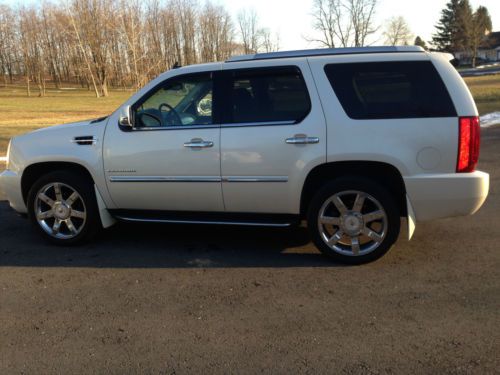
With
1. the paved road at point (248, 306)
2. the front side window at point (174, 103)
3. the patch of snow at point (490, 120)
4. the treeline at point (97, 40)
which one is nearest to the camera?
the paved road at point (248, 306)

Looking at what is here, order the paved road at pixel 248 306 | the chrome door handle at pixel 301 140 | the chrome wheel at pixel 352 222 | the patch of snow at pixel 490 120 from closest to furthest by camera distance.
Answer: the paved road at pixel 248 306
the chrome door handle at pixel 301 140
the chrome wheel at pixel 352 222
the patch of snow at pixel 490 120

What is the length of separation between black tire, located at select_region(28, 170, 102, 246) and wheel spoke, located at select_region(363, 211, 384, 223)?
2.74 metres

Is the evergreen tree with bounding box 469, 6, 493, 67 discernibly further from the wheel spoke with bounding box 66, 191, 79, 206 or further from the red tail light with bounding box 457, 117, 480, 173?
the wheel spoke with bounding box 66, 191, 79, 206

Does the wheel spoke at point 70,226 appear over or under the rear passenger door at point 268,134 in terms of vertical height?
under

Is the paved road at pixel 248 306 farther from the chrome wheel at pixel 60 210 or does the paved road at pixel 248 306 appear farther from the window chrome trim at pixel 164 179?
the window chrome trim at pixel 164 179

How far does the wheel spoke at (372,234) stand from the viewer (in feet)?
14.0

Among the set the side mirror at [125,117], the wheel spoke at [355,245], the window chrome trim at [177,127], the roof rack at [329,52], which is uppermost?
the roof rack at [329,52]

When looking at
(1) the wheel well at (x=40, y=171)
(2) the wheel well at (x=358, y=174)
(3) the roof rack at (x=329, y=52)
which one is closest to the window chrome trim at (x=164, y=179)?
(1) the wheel well at (x=40, y=171)

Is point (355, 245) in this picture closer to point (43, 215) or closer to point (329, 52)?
point (329, 52)

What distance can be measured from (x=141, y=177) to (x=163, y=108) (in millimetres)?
729

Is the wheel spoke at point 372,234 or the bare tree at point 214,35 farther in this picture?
the bare tree at point 214,35

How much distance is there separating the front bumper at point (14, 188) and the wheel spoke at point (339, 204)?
333cm

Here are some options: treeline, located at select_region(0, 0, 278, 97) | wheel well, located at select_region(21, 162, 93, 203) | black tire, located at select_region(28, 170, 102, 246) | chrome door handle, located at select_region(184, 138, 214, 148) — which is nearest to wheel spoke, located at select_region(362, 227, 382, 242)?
chrome door handle, located at select_region(184, 138, 214, 148)

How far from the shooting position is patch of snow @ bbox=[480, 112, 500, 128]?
554 inches
